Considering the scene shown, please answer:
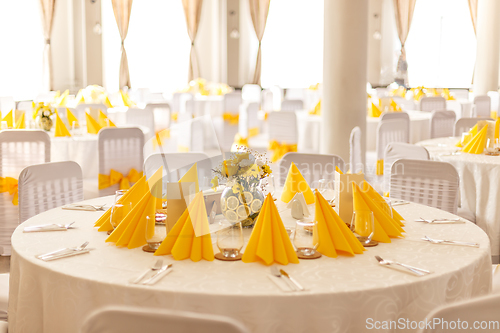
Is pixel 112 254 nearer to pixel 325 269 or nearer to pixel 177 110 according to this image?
pixel 325 269

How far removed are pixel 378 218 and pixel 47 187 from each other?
6.13ft

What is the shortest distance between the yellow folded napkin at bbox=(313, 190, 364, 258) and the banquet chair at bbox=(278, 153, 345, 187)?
1.51 m

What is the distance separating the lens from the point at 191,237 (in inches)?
74.1

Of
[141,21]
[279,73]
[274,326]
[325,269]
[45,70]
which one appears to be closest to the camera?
[274,326]

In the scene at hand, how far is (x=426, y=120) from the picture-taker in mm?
7129

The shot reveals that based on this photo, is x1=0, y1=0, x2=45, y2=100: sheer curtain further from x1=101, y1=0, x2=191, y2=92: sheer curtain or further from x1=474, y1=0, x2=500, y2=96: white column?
x1=474, y1=0, x2=500, y2=96: white column

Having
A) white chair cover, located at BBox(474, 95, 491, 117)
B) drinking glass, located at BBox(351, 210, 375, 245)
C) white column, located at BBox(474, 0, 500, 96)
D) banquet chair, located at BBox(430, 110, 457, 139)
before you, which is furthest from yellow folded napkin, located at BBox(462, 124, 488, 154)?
white column, located at BBox(474, 0, 500, 96)

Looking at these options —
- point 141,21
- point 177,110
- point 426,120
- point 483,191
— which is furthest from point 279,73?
point 483,191

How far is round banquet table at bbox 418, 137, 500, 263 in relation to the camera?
156 inches

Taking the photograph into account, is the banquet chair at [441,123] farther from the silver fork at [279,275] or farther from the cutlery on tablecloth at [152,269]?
the cutlery on tablecloth at [152,269]

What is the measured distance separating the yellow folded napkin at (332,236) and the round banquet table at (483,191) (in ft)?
7.98

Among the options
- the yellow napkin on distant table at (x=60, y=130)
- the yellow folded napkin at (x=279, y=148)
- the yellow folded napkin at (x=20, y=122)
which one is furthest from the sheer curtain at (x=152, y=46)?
the yellow napkin on distant table at (x=60, y=130)

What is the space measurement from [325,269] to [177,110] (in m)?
8.83

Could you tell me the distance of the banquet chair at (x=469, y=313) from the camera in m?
1.23
